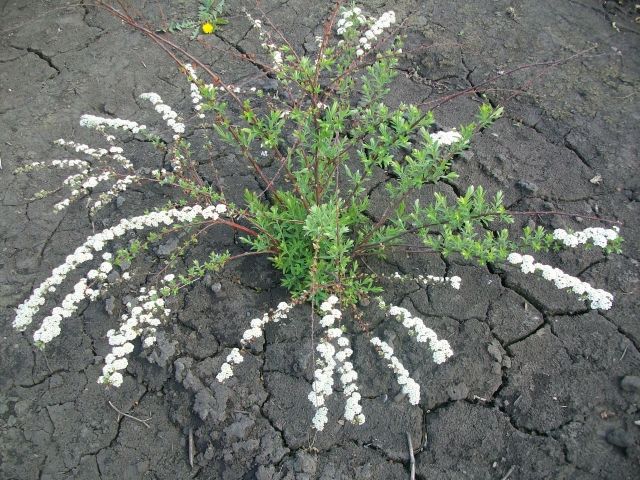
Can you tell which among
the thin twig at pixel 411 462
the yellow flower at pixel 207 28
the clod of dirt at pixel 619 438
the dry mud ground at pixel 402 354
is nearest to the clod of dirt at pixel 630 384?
the dry mud ground at pixel 402 354

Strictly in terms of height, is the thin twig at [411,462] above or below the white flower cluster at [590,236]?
below

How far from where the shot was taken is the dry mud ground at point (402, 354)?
279cm

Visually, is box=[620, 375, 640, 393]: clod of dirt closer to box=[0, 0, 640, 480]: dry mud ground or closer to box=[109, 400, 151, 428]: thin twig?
box=[0, 0, 640, 480]: dry mud ground

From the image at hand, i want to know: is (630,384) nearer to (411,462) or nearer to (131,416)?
(411,462)

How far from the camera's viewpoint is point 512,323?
10.4 feet

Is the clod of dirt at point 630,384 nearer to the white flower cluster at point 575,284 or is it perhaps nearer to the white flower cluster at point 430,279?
the white flower cluster at point 575,284

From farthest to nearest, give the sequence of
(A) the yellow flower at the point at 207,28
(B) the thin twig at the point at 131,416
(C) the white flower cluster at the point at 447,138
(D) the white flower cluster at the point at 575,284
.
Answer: (A) the yellow flower at the point at 207,28
(B) the thin twig at the point at 131,416
(C) the white flower cluster at the point at 447,138
(D) the white flower cluster at the point at 575,284

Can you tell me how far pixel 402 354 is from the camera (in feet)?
10.0

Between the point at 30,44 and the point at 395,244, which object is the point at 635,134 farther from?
the point at 30,44

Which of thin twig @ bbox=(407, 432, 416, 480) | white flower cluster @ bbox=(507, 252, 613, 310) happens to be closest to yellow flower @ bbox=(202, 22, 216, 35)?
white flower cluster @ bbox=(507, 252, 613, 310)

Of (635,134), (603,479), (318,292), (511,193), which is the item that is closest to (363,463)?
(318,292)

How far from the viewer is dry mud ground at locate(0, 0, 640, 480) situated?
2.79m

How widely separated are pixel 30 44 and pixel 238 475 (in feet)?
14.4

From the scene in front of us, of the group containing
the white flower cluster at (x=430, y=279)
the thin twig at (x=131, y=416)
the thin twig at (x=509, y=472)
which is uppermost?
the white flower cluster at (x=430, y=279)
